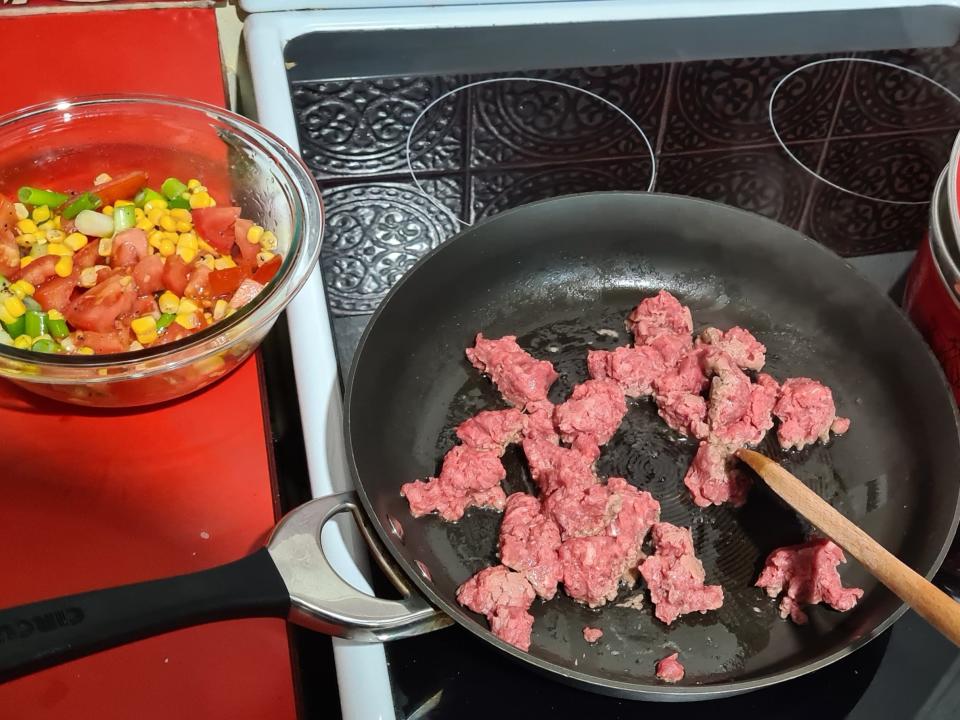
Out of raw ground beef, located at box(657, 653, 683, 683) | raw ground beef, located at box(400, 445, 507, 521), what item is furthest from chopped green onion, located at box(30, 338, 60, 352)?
raw ground beef, located at box(657, 653, 683, 683)

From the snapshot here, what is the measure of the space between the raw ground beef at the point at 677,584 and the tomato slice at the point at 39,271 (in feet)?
2.82

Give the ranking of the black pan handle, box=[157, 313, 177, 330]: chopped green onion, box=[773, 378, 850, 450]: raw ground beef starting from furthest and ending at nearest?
1. box=[773, 378, 850, 450]: raw ground beef
2. box=[157, 313, 177, 330]: chopped green onion
3. the black pan handle

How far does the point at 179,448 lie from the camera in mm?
1018

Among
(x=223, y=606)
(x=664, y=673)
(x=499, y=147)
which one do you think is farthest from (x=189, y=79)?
(x=664, y=673)

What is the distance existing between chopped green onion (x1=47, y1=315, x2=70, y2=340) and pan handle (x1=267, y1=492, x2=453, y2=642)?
40 centimetres

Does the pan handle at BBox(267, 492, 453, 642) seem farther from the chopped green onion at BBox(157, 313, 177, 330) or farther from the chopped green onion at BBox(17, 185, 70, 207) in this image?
the chopped green onion at BBox(17, 185, 70, 207)

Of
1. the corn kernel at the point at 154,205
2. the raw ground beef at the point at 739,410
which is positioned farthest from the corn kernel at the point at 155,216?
the raw ground beef at the point at 739,410

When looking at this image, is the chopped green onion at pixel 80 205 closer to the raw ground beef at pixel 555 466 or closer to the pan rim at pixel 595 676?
the pan rim at pixel 595 676

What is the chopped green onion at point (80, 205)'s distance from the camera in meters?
1.09

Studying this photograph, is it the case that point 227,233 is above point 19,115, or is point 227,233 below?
below

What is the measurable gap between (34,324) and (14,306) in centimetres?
3

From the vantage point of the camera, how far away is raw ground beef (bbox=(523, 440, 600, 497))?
1.06 metres

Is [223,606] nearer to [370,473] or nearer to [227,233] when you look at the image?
[370,473]

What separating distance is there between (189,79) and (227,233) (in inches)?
15.9
